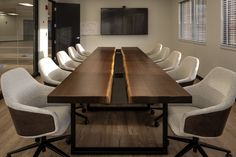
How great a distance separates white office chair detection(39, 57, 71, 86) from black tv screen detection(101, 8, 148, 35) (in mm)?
6982

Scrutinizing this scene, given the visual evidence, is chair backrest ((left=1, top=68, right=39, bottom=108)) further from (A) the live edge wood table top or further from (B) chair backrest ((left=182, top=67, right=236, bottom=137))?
(B) chair backrest ((left=182, top=67, right=236, bottom=137))

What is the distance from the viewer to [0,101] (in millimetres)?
5461

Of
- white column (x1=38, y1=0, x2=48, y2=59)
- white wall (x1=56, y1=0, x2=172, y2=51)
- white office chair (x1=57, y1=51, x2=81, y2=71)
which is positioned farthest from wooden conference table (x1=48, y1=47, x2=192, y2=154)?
white wall (x1=56, y1=0, x2=172, y2=51)

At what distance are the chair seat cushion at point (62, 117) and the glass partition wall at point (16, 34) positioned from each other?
3255 mm

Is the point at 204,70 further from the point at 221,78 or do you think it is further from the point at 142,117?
the point at 221,78

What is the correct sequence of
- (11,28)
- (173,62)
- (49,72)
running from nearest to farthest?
1. (49,72)
2. (173,62)
3. (11,28)

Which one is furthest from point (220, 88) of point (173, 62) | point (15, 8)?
point (15, 8)

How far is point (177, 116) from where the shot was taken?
2750mm

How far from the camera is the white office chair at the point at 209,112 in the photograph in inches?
95.6

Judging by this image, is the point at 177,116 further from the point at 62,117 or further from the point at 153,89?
the point at 62,117

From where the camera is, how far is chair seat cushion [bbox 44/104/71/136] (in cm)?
253

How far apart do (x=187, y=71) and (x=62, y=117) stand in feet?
6.22

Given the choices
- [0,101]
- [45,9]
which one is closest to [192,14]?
[45,9]

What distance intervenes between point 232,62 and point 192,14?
3446 millimetres
